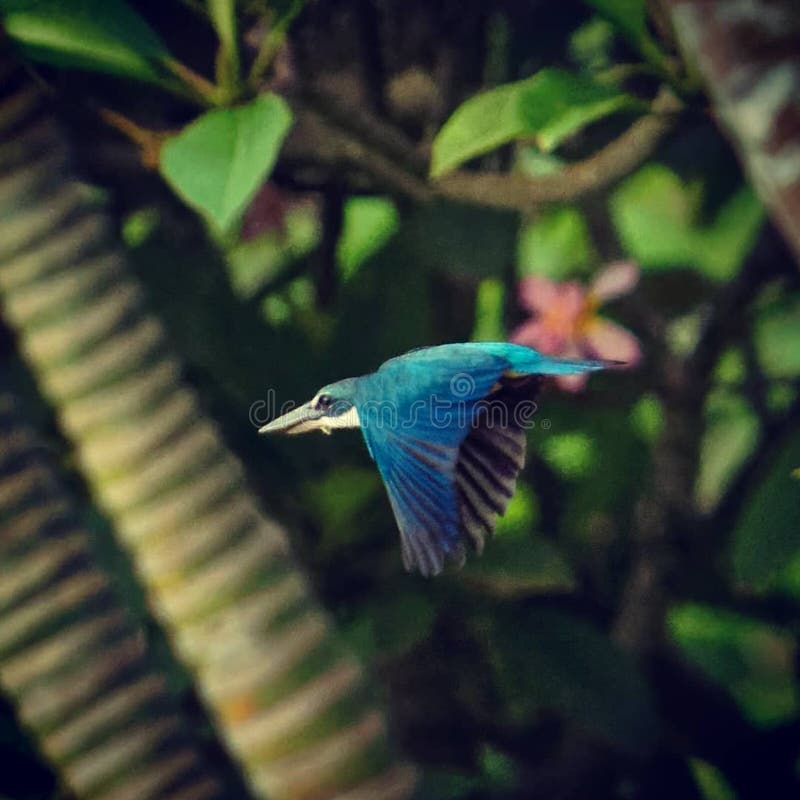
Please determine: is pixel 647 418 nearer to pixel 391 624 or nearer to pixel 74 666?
pixel 391 624

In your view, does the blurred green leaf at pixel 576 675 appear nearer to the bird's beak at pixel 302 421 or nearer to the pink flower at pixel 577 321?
the pink flower at pixel 577 321

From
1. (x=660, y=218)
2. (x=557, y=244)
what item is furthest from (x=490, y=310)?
(x=660, y=218)

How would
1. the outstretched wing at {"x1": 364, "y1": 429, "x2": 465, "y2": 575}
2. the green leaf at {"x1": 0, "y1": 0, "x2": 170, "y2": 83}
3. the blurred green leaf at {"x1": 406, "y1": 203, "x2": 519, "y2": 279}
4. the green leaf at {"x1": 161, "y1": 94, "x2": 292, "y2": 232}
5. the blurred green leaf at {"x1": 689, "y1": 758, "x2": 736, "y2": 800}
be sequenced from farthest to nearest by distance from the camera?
1. the blurred green leaf at {"x1": 689, "y1": 758, "x2": 736, "y2": 800}
2. the blurred green leaf at {"x1": 406, "y1": 203, "x2": 519, "y2": 279}
3. the green leaf at {"x1": 0, "y1": 0, "x2": 170, "y2": 83}
4. the green leaf at {"x1": 161, "y1": 94, "x2": 292, "y2": 232}
5. the outstretched wing at {"x1": 364, "y1": 429, "x2": 465, "y2": 575}

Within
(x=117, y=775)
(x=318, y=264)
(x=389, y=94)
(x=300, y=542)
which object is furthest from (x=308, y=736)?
(x=389, y=94)

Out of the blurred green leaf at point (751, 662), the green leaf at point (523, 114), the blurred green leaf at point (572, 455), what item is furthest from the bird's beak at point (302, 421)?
the blurred green leaf at point (751, 662)

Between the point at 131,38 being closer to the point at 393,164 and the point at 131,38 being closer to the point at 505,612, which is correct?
the point at 393,164

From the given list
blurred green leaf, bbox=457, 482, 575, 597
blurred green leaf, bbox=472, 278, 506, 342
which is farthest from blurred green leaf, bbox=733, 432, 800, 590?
blurred green leaf, bbox=472, 278, 506, 342

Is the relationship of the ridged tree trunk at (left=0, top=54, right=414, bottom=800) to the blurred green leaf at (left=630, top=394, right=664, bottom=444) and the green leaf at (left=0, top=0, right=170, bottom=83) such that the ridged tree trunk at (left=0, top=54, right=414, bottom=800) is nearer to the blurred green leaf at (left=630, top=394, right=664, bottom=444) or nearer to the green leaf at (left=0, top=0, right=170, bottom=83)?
the green leaf at (left=0, top=0, right=170, bottom=83)
